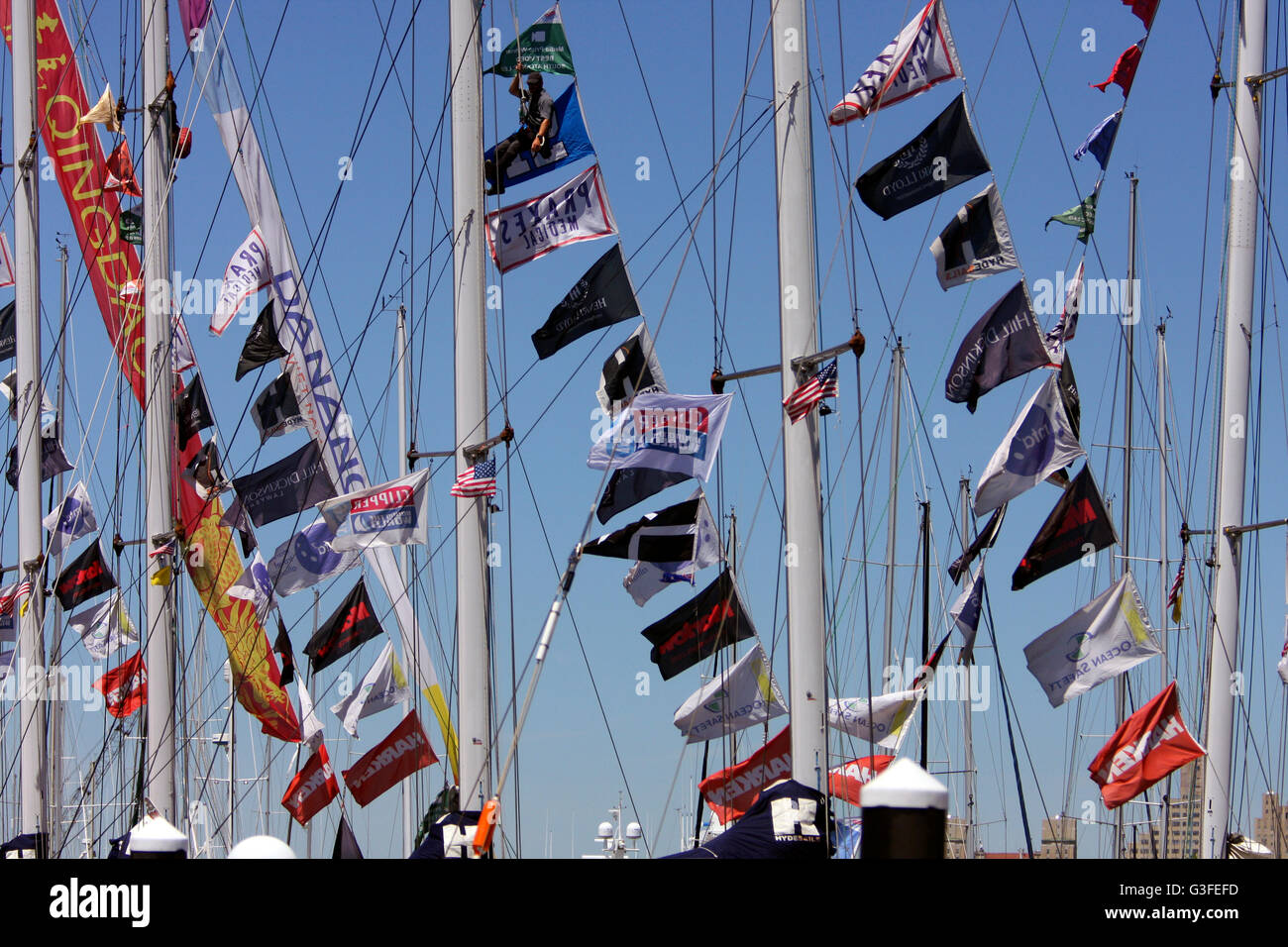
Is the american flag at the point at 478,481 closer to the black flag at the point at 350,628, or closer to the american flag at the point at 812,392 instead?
the american flag at the point at 812,392

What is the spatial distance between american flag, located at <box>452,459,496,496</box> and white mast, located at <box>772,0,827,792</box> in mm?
3637

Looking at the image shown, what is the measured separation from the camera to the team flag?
2042 centimetres

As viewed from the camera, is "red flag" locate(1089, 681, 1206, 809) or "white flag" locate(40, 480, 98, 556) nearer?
"red flag" locate(1089, 681, 1206, 809)

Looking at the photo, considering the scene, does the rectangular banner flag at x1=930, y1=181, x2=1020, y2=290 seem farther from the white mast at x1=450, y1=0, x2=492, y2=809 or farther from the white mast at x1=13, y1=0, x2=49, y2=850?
the white mast at x1=13, y1=0, x2=49, y2=850

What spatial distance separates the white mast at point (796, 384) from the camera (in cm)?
1813

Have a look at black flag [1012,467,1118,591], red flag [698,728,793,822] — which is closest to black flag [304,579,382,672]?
red flag [698,728,793,822]

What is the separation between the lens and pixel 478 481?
20453 millimetres

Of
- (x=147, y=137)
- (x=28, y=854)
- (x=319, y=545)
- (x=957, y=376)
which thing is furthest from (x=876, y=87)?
(x=28, y=854)

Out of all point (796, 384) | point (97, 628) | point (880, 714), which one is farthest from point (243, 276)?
point (880, 714)

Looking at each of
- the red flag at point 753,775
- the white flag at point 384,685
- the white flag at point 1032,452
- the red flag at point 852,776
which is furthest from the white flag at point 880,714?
the white flag at point 384,685

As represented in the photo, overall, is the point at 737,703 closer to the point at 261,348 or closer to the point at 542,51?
the point at 261,348

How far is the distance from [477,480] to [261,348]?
619 centimetres

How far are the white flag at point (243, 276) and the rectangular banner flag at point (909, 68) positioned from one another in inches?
362

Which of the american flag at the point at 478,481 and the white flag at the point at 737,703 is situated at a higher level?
the american flag at the point at 478,481
